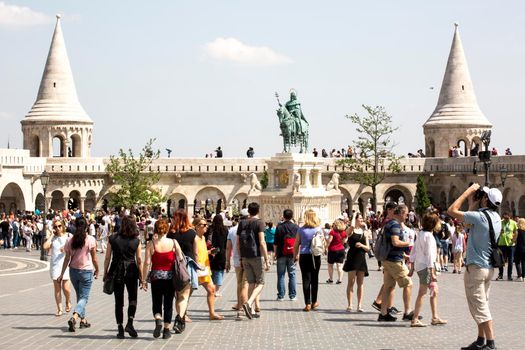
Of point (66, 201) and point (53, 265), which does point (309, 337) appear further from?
point (66, 201)

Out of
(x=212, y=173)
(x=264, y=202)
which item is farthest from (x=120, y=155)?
(x=264, y=202)

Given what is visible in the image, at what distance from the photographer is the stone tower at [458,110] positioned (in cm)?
5588

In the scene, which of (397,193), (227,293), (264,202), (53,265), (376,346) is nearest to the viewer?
(376,346)

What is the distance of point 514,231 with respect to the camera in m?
20.1

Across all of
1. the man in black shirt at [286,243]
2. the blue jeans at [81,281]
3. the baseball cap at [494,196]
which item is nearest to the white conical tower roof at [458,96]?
the man in black shirt at [286,243]

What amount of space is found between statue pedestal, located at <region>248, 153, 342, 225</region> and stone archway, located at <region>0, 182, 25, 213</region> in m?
11.6

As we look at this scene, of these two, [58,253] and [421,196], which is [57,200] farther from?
[58,253]

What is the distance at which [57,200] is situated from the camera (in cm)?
5384

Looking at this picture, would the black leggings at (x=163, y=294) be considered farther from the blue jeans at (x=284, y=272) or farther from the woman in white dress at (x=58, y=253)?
the blue jeans at (x=284, y=272)

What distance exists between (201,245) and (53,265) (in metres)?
2.19

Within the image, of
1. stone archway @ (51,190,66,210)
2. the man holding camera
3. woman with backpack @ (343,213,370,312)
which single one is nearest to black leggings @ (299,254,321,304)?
woman with backpack @ (343,213,370,312)

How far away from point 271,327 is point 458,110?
149 ft

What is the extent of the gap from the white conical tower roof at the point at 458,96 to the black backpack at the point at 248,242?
4397 centimetres

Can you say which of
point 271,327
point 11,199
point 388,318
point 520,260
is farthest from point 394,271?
point 11,199
